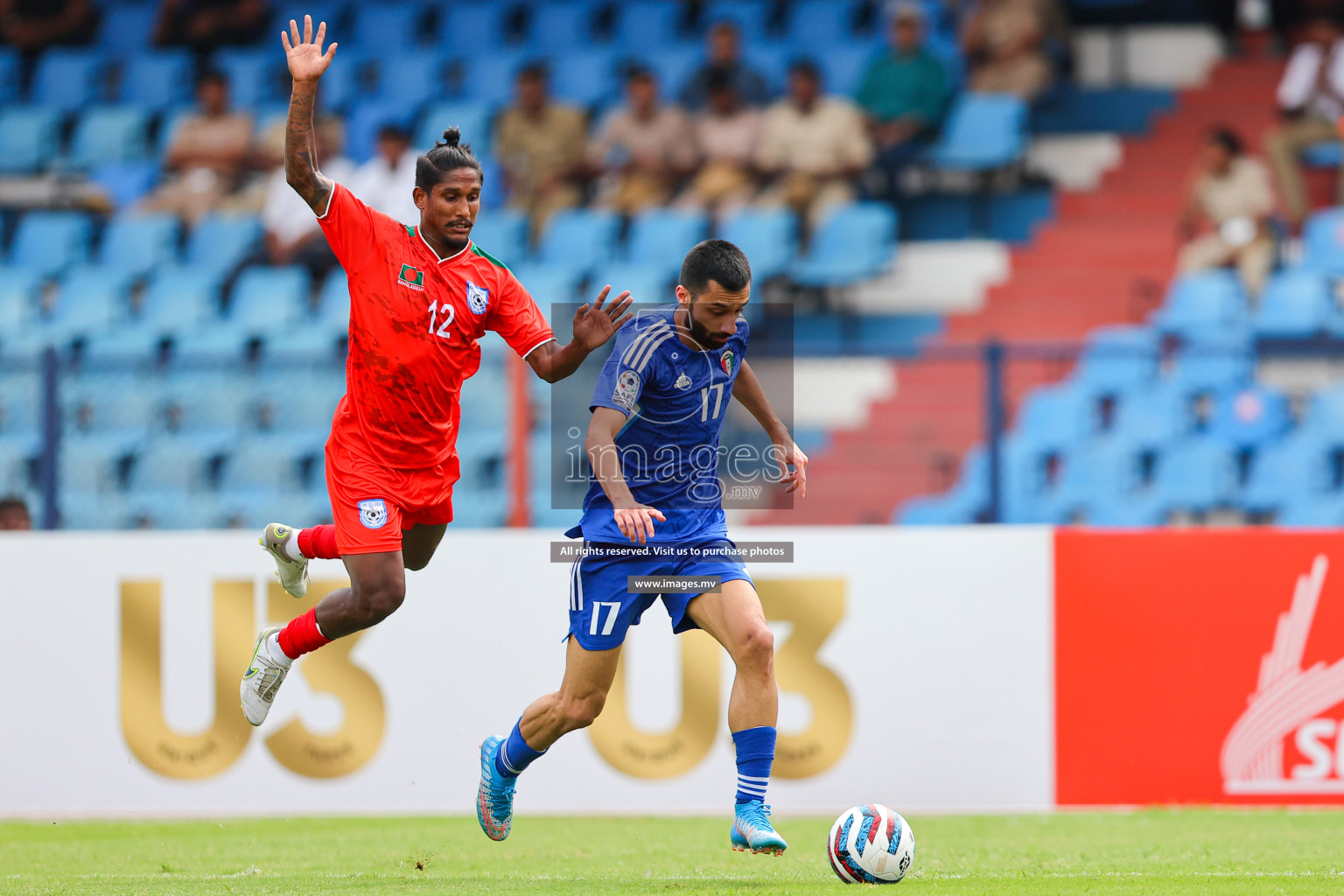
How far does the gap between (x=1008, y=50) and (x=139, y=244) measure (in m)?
8.16

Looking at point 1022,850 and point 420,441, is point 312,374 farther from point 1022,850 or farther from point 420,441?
point 1022,850

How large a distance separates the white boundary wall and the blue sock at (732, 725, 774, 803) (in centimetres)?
281

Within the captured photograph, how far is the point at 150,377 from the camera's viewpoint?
376 inches

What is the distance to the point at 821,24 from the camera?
52.3ft

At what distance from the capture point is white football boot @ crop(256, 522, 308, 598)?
6977mm

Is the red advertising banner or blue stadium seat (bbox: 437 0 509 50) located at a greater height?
blue stadium seat (bbox: 437 0 509 50)

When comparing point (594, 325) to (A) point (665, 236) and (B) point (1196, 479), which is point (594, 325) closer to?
(B) point (1196, 479)

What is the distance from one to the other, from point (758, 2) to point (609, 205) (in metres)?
3.65

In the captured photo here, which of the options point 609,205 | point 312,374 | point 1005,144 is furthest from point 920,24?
point 312,374

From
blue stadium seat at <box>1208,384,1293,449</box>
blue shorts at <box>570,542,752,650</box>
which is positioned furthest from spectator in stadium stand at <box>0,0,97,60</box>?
blue shorts at <box>570,542,752,650</box>

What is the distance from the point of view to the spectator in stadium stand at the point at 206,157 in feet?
47.5

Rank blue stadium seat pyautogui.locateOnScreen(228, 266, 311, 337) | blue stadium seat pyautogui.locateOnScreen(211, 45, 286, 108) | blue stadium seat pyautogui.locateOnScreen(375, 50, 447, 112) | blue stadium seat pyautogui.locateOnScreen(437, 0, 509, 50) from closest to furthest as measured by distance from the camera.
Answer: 1. blue stadium seat pyautogui.locateOnScreen(228, 266, 311, 337)
2. blue stadium seat pyautogui.locateOnScreen(375, 50, 447, 112)
3. blue stadium seat pyautogui.locateOnScreen(211, 45, 286, 108)
4. blue stadium seat pyautogui.locateOnScreen(437, 0, 509, 50)

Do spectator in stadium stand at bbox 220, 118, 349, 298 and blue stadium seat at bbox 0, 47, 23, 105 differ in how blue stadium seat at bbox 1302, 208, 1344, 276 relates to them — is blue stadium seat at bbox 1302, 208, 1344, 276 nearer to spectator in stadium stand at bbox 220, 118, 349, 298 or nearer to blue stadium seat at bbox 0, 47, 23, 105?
spectator in stadium stand at bbox 220, 118, 349, 298

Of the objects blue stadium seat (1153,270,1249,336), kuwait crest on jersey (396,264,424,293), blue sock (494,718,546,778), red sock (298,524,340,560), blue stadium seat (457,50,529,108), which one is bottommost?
blue sock (494,718,546,778)
